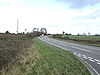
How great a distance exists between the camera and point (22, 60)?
9.67 m

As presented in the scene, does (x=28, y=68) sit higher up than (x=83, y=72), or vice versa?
(x=28, y=68)

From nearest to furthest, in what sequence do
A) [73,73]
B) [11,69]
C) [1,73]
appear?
[1,73]
[11,69]
[73,73]

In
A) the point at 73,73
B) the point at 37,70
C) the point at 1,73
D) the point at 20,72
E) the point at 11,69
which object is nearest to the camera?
the point at 1,73

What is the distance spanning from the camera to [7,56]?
7652 millimetres

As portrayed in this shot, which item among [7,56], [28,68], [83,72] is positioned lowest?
[83,72]

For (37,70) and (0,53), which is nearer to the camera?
(0,53)

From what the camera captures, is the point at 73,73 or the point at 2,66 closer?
the point at 2,66

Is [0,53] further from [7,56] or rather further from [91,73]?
[91,73]

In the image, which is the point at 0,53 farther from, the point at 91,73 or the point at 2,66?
the point at 91,73

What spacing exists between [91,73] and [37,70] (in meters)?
4.49

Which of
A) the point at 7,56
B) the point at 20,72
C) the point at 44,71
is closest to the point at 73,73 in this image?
the point at 44,71

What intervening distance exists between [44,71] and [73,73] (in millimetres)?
2765

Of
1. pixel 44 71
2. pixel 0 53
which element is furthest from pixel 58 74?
pixel 0 53

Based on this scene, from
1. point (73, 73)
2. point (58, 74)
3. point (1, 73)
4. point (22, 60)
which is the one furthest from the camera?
point (73, 73)
